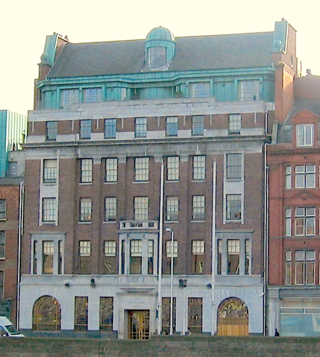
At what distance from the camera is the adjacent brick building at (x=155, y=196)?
284 ft

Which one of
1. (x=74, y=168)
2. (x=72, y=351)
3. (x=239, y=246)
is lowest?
(x=72, y=351)

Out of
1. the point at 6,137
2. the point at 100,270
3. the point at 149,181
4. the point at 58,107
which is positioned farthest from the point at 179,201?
the point at 6,137

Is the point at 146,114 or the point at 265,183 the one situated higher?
the point at 146,114

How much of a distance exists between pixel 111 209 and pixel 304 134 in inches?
677

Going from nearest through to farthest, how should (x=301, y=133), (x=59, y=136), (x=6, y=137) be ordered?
1. (x=301, y=133)
2. (x=59, y=136)
3. (x=6, y=137)

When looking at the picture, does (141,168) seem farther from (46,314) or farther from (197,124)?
(46,314)

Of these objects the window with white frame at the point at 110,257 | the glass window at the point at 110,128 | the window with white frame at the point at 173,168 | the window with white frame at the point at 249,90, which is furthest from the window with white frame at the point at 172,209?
the window with white frame at the point at 249,90

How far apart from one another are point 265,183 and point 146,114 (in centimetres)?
1169

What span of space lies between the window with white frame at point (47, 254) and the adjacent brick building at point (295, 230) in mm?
17836

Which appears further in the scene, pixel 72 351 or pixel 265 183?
pixel 265 183

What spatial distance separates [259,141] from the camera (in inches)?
3420

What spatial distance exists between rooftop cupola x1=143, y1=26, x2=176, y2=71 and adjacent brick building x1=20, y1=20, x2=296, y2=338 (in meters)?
0.57

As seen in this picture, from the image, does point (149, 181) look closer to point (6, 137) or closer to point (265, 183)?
point (265, 183)

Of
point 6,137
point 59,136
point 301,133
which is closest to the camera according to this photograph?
point 301,133
